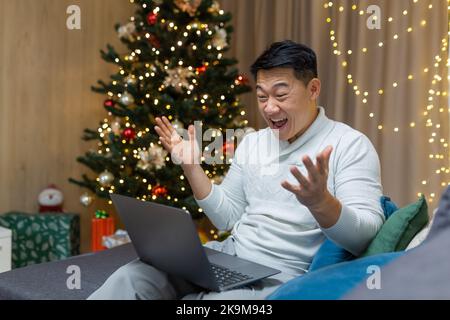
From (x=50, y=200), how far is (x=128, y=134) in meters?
0.74

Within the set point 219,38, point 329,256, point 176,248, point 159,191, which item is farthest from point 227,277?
point 219,38

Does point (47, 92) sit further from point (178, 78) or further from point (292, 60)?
point (292, 60)

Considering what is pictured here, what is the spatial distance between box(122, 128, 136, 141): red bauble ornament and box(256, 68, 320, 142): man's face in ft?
4.94

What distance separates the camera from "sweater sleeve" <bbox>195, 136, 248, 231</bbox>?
1.73 metres

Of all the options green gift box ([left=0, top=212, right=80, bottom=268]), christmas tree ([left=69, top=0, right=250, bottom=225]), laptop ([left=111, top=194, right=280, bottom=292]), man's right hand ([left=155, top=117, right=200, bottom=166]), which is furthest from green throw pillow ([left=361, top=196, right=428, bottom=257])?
green gift box ([left=0, top=212, right=80, bottom=268])

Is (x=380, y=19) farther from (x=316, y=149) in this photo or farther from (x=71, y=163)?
(x=71, y=163)

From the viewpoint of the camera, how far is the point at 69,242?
3.11m

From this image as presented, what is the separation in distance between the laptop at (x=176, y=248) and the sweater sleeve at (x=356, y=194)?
22 cm

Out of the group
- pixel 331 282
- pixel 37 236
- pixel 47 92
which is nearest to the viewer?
pixel 331 282

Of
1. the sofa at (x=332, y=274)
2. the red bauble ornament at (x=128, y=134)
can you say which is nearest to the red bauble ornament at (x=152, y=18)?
the red bauble ornament at (x=128, y=134)

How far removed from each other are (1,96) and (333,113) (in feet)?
6.76

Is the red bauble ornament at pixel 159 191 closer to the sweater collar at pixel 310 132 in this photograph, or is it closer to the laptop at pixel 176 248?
the sweater collar at pixel 310 132

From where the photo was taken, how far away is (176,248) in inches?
47.7
